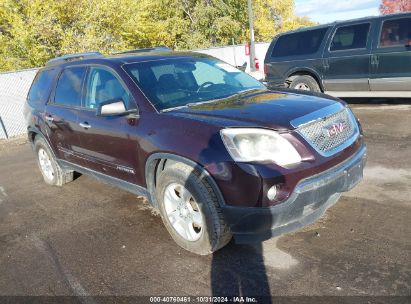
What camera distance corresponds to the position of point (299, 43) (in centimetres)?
921

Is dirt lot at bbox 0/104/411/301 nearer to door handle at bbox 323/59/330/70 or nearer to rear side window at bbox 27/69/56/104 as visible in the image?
rear side window at bbox 27/69/56/104

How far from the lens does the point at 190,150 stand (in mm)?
3135

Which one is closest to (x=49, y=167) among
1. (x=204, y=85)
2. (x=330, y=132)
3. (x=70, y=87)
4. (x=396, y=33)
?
(x=70, y=87)

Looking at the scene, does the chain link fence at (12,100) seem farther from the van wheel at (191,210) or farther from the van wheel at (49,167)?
the van wheel at (191,210)

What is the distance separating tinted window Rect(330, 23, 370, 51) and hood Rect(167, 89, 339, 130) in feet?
17.2

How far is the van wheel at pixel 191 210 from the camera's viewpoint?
3.11 metres

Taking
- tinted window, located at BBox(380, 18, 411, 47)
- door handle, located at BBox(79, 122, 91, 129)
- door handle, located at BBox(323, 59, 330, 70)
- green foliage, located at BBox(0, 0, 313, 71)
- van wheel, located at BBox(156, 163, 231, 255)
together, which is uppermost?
green foliage, located at BBox(0, 0, 313, 71)

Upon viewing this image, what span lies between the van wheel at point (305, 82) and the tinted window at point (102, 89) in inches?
230

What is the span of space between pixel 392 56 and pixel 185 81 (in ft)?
18.1

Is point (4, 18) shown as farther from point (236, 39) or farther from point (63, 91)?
point (236, 39)

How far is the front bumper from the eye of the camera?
292 cm

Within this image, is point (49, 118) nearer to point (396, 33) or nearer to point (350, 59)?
point (350, 59)

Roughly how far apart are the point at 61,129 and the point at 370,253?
12.4 ft

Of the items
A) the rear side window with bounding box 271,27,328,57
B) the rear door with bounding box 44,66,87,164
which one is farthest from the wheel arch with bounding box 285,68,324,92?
the rear door with bounding box 44,66,87,164
